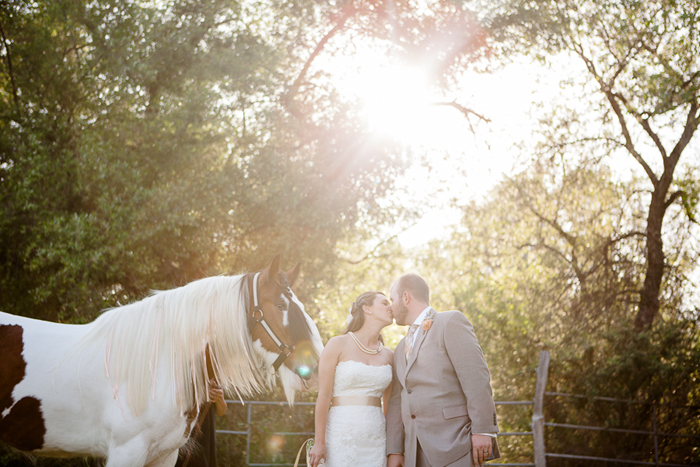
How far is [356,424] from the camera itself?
9.04ft

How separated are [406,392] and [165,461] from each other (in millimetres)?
1362

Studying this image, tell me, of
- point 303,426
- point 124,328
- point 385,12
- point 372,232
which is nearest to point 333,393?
point 124,328

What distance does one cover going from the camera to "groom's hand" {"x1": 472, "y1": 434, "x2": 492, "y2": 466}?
7.80 ft

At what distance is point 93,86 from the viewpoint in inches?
268

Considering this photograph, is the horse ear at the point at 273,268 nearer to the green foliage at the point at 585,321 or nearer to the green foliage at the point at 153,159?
the green foliage at the point at 153,159

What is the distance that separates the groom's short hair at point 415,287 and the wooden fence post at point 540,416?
429 centimetres

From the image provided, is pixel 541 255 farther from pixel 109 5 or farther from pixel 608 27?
pixel 109 5

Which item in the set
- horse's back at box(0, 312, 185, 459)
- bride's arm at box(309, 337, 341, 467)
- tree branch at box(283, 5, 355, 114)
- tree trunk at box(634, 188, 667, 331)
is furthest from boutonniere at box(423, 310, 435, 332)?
tree branch at box(283, 5, 355, 114)

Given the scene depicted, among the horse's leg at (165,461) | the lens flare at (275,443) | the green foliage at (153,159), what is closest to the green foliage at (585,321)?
the green foliage at (153,159)

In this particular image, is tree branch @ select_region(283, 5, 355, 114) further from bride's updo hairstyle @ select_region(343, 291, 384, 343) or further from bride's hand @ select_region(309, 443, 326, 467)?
bride's hand @ select_region(309, 443, 326, 467)

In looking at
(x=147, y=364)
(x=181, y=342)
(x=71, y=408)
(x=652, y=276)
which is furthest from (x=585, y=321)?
(x=71, y=408)

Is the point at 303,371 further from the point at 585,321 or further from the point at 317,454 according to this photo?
the point at 585,321

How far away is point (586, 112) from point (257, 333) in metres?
7.15

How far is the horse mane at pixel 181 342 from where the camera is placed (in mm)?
2674
